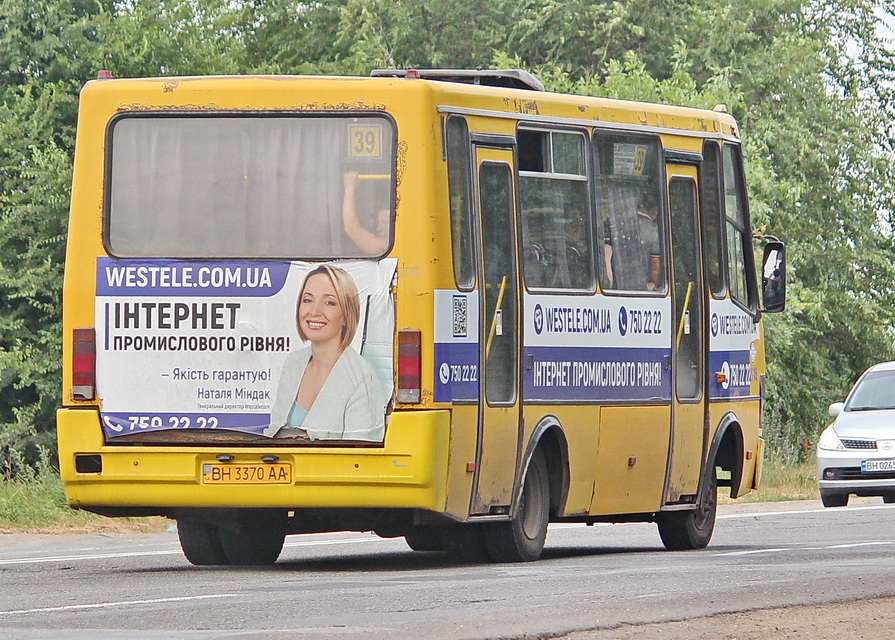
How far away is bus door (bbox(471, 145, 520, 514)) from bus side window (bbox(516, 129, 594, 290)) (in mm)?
223

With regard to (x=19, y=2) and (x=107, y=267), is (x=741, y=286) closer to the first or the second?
(x=107, y=267)

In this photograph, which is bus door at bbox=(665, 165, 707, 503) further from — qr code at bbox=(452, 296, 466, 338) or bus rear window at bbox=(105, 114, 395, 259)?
bus rear window at bbox=(105, 114, 395, 259)

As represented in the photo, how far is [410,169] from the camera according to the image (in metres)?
12.9

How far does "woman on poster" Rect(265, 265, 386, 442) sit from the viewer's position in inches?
507

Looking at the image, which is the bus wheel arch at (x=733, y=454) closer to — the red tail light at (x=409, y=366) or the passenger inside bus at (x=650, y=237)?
the passenger inside bus at (x=650, y=237)

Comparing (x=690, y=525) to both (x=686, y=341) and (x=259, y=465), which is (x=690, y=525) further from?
(x=259, y=465)

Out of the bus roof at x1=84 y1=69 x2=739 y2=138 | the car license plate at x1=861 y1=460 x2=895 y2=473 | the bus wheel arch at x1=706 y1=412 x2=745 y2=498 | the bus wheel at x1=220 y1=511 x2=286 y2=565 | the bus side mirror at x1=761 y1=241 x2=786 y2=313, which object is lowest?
the bus wheel at x1=220 y1=511 x2=286 y2=565

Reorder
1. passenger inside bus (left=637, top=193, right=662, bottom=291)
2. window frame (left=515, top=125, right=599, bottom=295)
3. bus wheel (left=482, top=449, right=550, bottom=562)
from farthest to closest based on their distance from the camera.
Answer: passenger inside bus (left=637, top=193, right=662, bottom=291) < bus wheel (left=482, top=449, right=550, bottom=562) < window frame (left=515, top=125, right=599, bottom=295)

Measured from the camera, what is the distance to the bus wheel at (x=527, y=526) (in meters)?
14.1

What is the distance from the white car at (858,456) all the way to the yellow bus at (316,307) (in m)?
10.9

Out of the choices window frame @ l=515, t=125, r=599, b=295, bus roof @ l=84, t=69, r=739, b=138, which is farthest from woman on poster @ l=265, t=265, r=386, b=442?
window frame @ l=515, t=125, r=599, b=295

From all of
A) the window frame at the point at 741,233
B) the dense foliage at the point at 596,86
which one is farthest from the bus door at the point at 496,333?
the dense foliage at the point at 596,86

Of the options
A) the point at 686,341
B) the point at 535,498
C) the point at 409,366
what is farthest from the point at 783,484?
the point at 409,366

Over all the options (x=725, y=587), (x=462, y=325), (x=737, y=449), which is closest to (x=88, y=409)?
(x=462, y=325)
